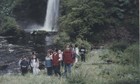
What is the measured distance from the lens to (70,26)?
37.1m

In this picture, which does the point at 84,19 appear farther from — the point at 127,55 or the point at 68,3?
the point at 127,55

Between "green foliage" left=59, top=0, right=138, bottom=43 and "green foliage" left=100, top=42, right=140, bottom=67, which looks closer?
"green foliage" left=100, top=42, right=140, bottom=67

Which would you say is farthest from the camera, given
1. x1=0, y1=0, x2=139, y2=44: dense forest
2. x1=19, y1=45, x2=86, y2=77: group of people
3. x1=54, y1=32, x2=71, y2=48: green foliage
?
x1=0, y1=0, x2=139, y2=44: dense forest

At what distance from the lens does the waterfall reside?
47547mm

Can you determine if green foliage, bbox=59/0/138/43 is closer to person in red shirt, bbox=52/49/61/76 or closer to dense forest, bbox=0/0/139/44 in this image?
dense forest, bbox=0/0/139/44

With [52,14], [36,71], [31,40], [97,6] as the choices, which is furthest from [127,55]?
[52,14]

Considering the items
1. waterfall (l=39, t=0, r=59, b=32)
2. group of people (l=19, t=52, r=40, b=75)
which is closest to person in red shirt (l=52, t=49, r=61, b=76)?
group of people (l=19, t=52, r=40, b=75)

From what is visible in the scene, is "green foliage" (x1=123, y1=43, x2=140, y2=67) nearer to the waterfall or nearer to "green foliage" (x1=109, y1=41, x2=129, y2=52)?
"green foliage" (x1=109, y1=41, x2=129, y2=52)

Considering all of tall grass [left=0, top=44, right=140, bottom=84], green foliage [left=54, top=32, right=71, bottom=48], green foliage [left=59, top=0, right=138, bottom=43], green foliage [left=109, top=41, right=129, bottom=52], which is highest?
green foliage [left=59, top=0, right=138, bottom=43]

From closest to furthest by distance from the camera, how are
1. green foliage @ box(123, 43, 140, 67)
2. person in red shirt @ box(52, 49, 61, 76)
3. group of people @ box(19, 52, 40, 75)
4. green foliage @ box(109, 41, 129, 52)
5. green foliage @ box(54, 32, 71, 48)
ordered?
person in red shirt @ box(52, 49, 61, 76)
group of people @ box(19, 52, 40, 75)
green foliage @ box(123, 43, 140, 67)
green foliage @ box(109, 41, 129, 52)
green foliage @ box(54, 32, 71, 48)

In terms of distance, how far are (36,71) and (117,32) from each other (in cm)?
1557

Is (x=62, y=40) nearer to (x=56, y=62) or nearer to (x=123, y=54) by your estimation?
(x=123, y=54)

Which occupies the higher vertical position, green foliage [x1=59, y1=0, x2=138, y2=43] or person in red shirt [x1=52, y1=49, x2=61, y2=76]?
green foliage [x1=59, y1=0, x2=138, y2=43]

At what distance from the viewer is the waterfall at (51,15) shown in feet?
156
